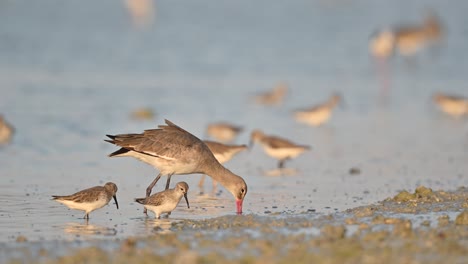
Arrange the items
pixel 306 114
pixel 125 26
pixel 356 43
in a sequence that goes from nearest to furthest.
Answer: pixel 306 114 < pixel 356 43 < pixel 125 26

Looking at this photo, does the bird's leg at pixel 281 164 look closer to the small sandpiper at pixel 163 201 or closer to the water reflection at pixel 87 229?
the small sandpiper at pixel 163 201

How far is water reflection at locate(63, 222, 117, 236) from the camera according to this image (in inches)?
344

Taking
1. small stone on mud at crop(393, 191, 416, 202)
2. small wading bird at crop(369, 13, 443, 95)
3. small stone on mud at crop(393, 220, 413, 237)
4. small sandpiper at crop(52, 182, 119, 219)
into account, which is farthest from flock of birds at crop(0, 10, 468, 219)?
small wading bird at crop(369, 13, 443, 95)

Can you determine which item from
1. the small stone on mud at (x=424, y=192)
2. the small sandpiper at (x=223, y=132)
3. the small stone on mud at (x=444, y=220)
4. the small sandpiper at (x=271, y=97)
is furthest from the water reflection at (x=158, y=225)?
the small sandpiper at (x=271, y=97)

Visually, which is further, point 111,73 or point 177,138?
point 111,73

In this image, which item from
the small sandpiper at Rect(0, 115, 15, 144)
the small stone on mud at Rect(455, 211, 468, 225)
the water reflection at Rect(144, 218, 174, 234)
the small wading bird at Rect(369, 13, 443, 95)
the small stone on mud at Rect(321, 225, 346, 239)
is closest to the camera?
the small stone on mud at Rect(321, 225, 346, 239)

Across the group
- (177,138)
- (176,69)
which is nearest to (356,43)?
(176,69)

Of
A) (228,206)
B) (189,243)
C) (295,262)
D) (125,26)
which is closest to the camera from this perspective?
(295,262)

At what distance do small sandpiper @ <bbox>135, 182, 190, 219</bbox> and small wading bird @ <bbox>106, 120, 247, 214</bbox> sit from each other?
838 mm

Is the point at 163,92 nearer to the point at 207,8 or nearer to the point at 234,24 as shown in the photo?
the point at 234,24

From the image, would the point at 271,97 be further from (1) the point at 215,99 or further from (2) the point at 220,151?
(2) the point at 220,151

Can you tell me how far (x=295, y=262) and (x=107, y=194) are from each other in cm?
335

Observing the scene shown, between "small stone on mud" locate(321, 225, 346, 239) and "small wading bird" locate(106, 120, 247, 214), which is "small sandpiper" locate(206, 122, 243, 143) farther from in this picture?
"small stone on mud" locate(321, 225, 346, 239)

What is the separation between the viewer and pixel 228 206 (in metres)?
10.7
